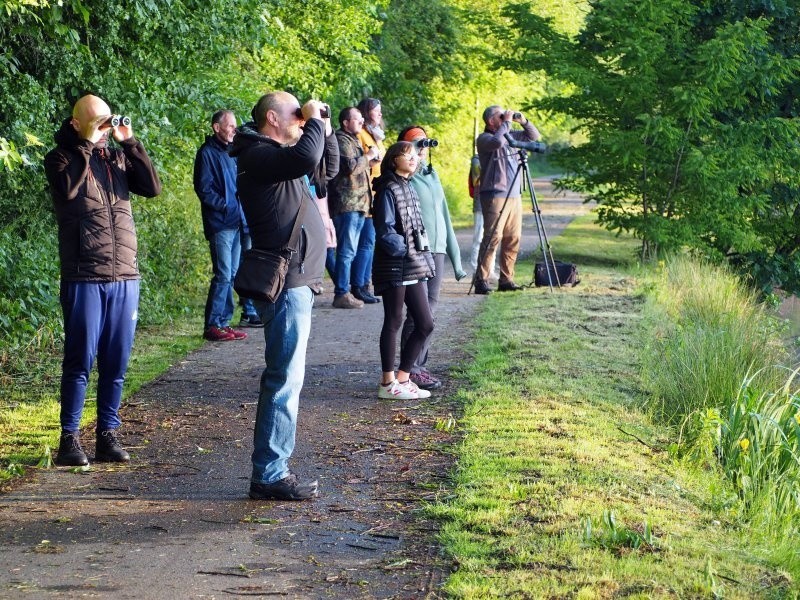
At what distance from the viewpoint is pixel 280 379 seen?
6.06 metres

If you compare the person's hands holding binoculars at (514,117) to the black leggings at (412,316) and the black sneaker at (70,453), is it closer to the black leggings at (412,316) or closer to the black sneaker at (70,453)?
the black leggings at (412,316)

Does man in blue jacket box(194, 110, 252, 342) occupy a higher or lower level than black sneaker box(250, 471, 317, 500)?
higher

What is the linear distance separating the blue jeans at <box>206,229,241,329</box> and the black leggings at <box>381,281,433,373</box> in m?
2.95

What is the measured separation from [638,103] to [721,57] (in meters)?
1.63

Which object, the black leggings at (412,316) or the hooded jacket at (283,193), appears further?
the black leggings at (412,316)

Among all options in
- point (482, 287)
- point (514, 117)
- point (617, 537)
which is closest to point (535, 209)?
point (482, 287)

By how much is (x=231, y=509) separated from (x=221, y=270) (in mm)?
5346

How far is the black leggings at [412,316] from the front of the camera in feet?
27.7

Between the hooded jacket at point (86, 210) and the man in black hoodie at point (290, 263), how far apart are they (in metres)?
1.03

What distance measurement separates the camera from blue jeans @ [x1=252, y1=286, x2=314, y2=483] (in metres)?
6.02

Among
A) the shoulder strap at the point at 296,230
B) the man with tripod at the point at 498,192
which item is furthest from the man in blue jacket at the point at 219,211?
the shoulder strap at the point at 296,230

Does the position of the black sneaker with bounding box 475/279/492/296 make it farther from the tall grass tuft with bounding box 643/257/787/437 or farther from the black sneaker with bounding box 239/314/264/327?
the black sneaker with bounding box 239/314/264/327

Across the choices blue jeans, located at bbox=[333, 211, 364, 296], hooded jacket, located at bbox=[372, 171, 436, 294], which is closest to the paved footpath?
hooded jacket, located at bbox=[372, 171, 436, 294]

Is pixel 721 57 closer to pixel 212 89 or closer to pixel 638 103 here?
pixel 638 103
